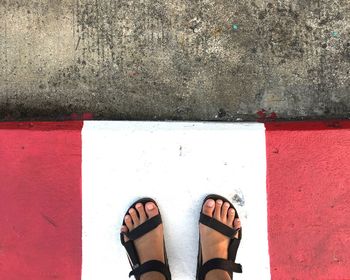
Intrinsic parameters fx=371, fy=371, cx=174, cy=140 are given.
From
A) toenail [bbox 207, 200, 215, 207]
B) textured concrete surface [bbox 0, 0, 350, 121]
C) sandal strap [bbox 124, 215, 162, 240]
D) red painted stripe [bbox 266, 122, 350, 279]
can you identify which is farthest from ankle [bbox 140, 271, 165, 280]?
textured concrete surface [bbox 0, 0, 350, 121]

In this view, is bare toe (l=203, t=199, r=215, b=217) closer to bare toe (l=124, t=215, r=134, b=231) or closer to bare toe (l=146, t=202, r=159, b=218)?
bare toe (l=146, t=202, r=159, b=218)

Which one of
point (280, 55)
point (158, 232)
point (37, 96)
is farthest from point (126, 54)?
point (158, 232)

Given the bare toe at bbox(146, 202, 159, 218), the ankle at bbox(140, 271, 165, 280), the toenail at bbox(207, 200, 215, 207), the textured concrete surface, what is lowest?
the ankle at bbox(140, 271, 165, 280)

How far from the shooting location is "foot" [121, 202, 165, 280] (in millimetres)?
1900

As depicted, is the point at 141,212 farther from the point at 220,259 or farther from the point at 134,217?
the point at 220,259

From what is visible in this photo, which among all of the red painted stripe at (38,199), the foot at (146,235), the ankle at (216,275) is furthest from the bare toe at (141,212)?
the ankle at (216,275)

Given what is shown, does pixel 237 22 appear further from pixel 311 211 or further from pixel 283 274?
pixel 283 274

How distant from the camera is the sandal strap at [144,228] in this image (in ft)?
6.25

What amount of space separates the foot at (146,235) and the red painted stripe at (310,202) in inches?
22.4

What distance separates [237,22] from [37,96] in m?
1.13

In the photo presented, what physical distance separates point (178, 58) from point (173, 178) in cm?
63

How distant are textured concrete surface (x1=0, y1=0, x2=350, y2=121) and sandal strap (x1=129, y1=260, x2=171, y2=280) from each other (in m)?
0.75

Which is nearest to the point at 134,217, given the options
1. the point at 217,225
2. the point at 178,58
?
the point at 217,225

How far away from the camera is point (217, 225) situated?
6.24 ft
